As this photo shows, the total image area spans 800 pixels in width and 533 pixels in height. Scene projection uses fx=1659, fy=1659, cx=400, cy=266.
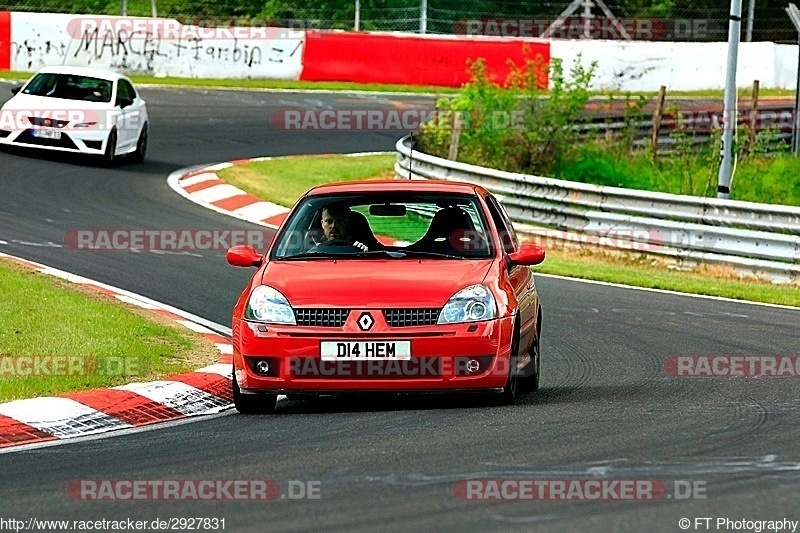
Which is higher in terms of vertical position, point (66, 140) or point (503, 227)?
point (503, 227)

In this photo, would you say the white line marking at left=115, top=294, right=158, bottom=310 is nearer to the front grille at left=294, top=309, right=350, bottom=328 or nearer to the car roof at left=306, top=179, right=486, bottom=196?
the car roof at left=306, top=179, right=486, bottom=196

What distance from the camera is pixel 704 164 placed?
88.7 ft

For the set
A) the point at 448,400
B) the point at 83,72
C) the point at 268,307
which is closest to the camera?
the point at 268,307

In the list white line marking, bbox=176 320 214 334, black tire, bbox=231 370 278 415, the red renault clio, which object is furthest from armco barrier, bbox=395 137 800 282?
black tire, bbox=231 370 278 415

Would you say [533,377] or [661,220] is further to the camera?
[661,220]

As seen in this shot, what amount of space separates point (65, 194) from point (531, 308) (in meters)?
12.5

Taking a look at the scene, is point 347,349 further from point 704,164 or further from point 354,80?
point 354,80

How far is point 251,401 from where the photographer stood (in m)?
9.74

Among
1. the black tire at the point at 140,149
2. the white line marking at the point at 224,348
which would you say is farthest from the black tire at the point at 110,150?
the white line marking at the point at 224,348

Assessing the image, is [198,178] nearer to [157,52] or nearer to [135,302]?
[135,302]

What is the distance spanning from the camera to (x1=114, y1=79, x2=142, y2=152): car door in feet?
83.3

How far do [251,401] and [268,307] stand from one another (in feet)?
1.92

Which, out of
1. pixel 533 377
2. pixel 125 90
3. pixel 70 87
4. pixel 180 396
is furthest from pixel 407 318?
pixel 125 90

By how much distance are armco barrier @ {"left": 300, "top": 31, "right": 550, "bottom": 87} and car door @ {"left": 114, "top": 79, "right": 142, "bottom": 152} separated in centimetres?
1348
